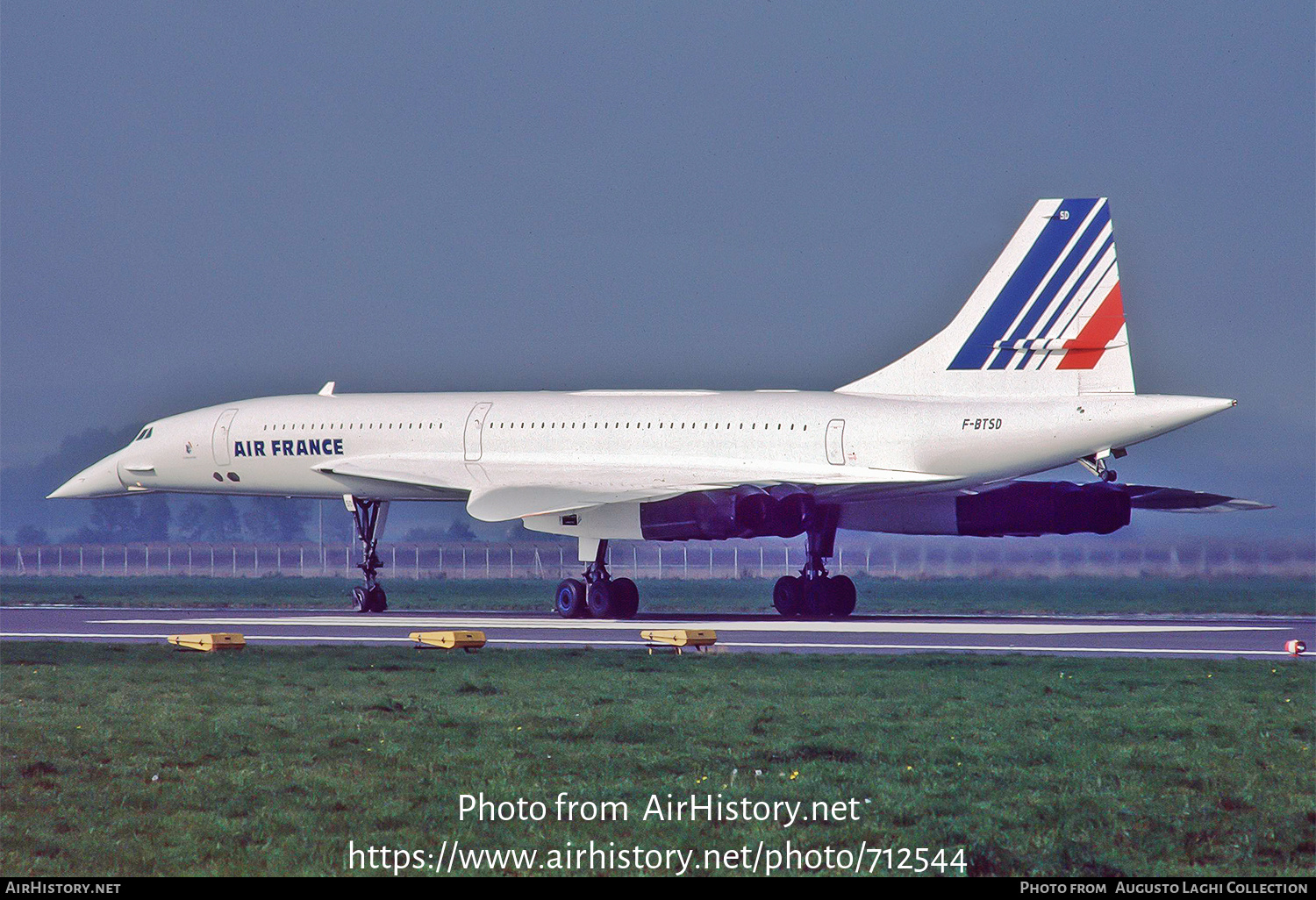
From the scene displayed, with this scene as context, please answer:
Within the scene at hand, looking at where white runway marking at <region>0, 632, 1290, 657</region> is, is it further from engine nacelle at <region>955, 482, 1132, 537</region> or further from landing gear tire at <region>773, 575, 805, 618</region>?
landing gear tire at <region>773, 575, 805, 618</region>

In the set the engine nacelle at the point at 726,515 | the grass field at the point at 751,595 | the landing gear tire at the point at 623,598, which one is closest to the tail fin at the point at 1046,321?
the engine nacelle at the point at 726,515

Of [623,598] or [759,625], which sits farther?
[623,598]

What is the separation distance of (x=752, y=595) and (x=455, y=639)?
23.4m

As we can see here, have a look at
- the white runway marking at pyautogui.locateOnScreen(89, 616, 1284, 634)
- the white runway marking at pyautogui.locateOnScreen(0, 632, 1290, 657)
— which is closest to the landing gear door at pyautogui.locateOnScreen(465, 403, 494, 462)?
the white runway marking at pyautogui.locateOnScreen(89, 616, 1284, 634)

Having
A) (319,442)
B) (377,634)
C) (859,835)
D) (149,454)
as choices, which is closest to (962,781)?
(859,835)

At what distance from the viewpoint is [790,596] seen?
26.4 m

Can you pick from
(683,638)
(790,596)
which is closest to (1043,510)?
(790,596)

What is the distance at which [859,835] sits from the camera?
8.11 metres

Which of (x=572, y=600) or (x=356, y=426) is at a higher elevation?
(x=356, y=426)

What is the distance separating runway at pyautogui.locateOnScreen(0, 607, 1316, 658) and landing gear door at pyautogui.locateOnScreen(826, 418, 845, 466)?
2448mm

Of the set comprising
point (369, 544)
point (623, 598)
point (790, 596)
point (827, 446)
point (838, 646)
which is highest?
point (827, 446)

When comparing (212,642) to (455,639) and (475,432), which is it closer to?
(455,639)

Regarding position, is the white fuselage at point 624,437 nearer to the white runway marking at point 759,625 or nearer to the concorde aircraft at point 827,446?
Answer: the concorde aircraft at point 827,446

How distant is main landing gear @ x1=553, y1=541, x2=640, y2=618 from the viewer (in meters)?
25.0
